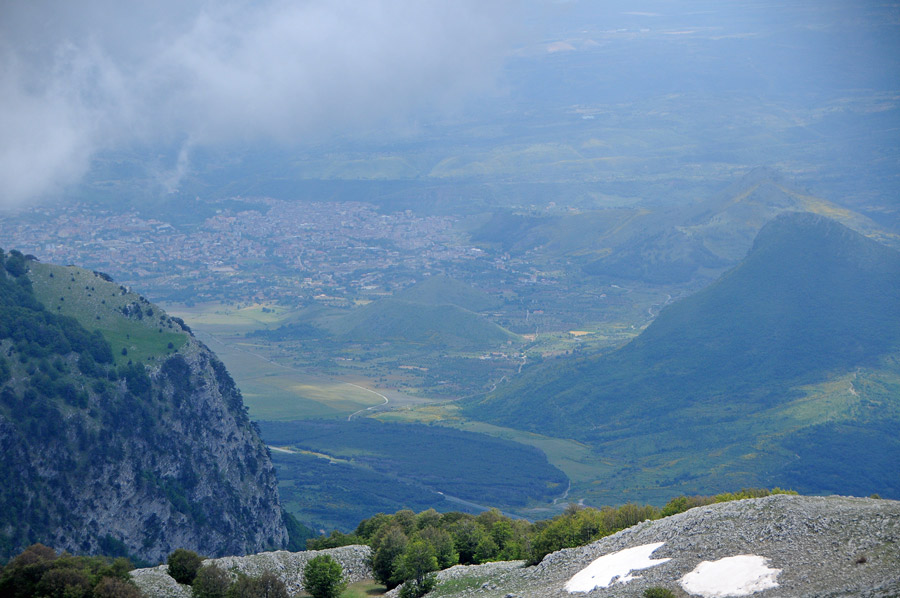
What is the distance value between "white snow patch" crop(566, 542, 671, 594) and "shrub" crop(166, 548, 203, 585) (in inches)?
703

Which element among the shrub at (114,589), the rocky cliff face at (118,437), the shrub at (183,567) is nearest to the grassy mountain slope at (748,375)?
the rocky cliff face at (118,437)

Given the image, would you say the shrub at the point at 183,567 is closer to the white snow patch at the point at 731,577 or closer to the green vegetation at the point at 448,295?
the white snow patch at the point at 731,577

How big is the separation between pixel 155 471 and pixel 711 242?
135 metres

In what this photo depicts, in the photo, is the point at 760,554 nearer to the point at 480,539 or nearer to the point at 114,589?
the point at 480,539

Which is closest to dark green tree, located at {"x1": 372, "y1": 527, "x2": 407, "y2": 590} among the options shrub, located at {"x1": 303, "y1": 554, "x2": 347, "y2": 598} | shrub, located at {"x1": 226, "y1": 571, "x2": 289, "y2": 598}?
shrub, located at {"x1": 303, "y1": 554, "x2": 347, "y2": 598}

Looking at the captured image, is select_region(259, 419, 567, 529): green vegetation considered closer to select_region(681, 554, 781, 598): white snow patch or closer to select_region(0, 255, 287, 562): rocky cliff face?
select_region(0, 255, 287, 562): rocky cliff face

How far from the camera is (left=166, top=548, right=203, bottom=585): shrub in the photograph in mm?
48031

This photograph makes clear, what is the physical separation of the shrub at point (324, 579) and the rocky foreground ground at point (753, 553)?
16.6 ft

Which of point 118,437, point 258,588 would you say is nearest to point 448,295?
point 118,437

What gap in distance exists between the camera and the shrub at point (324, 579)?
47719 millimetres

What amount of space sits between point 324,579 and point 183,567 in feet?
21.3

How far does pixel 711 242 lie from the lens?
191125 mm

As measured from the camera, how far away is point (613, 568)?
131 feet

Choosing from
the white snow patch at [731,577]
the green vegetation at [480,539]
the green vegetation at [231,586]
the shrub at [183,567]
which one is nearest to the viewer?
the white snow patch at [731,577]
